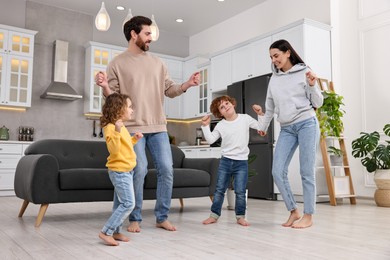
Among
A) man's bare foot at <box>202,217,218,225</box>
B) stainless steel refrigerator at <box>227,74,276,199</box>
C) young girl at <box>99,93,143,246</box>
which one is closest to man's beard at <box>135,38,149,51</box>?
young girl at <box>99,93,143,246</box>

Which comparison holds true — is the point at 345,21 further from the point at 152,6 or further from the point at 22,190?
the point at 22,190

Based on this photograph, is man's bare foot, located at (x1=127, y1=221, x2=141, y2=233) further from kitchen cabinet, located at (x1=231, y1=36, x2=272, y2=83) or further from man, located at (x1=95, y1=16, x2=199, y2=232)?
kitchen cabinet, located at (x1=231, y1=36, x2=272, y2=83)

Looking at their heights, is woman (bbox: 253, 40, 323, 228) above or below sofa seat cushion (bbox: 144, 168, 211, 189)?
above

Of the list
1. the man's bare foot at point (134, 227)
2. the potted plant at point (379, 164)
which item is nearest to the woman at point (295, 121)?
the man's bare foot at point (134, 227)

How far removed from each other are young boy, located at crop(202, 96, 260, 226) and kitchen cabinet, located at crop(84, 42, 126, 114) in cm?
439

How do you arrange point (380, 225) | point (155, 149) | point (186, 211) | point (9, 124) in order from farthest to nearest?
1. point (9, 124)
2. point (186, 211)
3. point (380, 225)
4. point (155, 149)

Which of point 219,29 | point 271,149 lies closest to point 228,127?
point 271,149

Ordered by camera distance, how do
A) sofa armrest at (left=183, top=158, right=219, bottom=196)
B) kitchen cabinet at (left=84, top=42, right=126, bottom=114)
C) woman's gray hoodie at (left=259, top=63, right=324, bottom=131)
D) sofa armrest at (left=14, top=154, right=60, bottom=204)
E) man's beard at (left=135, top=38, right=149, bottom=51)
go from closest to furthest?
man's beard at (left=135, top=38, right=149, bottom=51), woman's gray hoodie at (left=259, top=63, right=324, bottom=131), sofa armrest at (left=14, top=154, right=60, bottom=204), sofa armrest at (left=183, top=158, right=219, bottom=196), kitchen cabinet at (left=84, top=42, right=126, bottom=114)

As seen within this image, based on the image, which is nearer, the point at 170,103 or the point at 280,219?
the point at 280,219

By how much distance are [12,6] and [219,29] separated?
12.4 ft

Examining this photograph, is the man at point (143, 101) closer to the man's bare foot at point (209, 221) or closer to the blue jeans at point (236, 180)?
the man's bare foot at point (209, 221)

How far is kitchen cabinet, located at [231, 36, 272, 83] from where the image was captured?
565 cm

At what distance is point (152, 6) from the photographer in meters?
6.92

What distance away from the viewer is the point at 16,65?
633 centimetres
